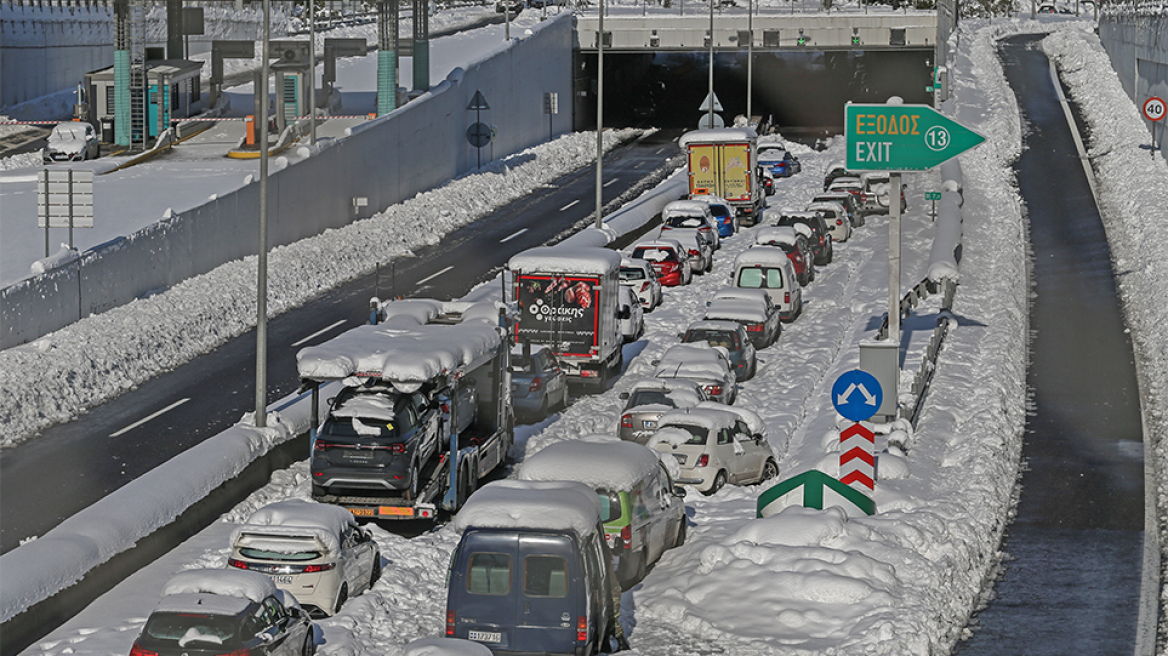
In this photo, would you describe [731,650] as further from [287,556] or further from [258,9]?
Answer: [258,9]

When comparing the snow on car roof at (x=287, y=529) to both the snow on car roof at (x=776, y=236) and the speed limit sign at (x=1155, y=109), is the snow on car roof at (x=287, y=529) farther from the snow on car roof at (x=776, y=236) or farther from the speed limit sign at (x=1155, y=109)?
the speed limit sign at (x=1155, y=109)

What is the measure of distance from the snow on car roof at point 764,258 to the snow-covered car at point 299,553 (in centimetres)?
2368

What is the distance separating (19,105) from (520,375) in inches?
2103

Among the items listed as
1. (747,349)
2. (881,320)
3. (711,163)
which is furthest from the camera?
(711,163)

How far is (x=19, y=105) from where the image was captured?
75.4 m

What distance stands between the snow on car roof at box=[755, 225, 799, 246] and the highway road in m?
9.08

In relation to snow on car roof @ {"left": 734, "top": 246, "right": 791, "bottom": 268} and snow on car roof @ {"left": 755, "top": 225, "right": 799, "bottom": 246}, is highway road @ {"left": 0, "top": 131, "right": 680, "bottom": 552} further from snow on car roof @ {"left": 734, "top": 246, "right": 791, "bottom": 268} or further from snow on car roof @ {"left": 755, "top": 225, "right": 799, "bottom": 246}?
snow on car roof @ {"left": 734, "top": 246, "right": 791, "bottom": 268}

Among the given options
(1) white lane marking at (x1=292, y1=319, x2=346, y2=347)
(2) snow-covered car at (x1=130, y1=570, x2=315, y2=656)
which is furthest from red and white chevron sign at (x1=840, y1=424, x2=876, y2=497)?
(1) white lane marking at (x1=292, y1=319, x2=346, y2=347)

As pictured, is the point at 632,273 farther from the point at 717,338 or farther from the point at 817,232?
the point at 817,232

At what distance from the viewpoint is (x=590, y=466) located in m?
20.9

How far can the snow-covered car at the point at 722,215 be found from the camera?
178 feet

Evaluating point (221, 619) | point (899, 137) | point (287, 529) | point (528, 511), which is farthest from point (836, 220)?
point (221, 619)

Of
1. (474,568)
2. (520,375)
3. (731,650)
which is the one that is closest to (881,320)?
(520,375)

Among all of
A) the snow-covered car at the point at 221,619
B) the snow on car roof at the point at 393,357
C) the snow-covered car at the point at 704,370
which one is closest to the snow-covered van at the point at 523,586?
the snow-covered car at the point at 221,619
